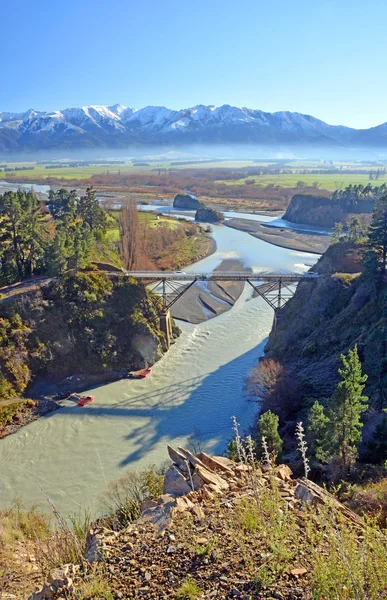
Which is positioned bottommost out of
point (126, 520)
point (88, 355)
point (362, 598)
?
point (88, 355)

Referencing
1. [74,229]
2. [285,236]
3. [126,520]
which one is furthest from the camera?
[285,236]

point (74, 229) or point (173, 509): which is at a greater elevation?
point (74, 229)

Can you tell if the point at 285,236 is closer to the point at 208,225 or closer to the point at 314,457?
the point at 208,225

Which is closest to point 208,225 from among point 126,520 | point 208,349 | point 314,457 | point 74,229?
point 74,229

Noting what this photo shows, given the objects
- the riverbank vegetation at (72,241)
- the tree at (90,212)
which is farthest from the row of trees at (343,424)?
the tree at (90,212)

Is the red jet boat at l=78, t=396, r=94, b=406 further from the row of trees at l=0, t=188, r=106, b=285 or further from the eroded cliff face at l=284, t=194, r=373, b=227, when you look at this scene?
the eroded cliff face at l=284, t=194, r=373, b=227

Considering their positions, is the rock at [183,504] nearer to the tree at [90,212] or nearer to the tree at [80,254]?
the tree at [80,254]

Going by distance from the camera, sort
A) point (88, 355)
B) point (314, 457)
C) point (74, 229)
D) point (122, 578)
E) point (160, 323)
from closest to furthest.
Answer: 1. point (122, 578)
2. point (314, 457)
3. point (88, 355)
4. point (160, 323)
5. point (74, 229)

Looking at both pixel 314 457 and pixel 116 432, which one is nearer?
pixel 314 457
